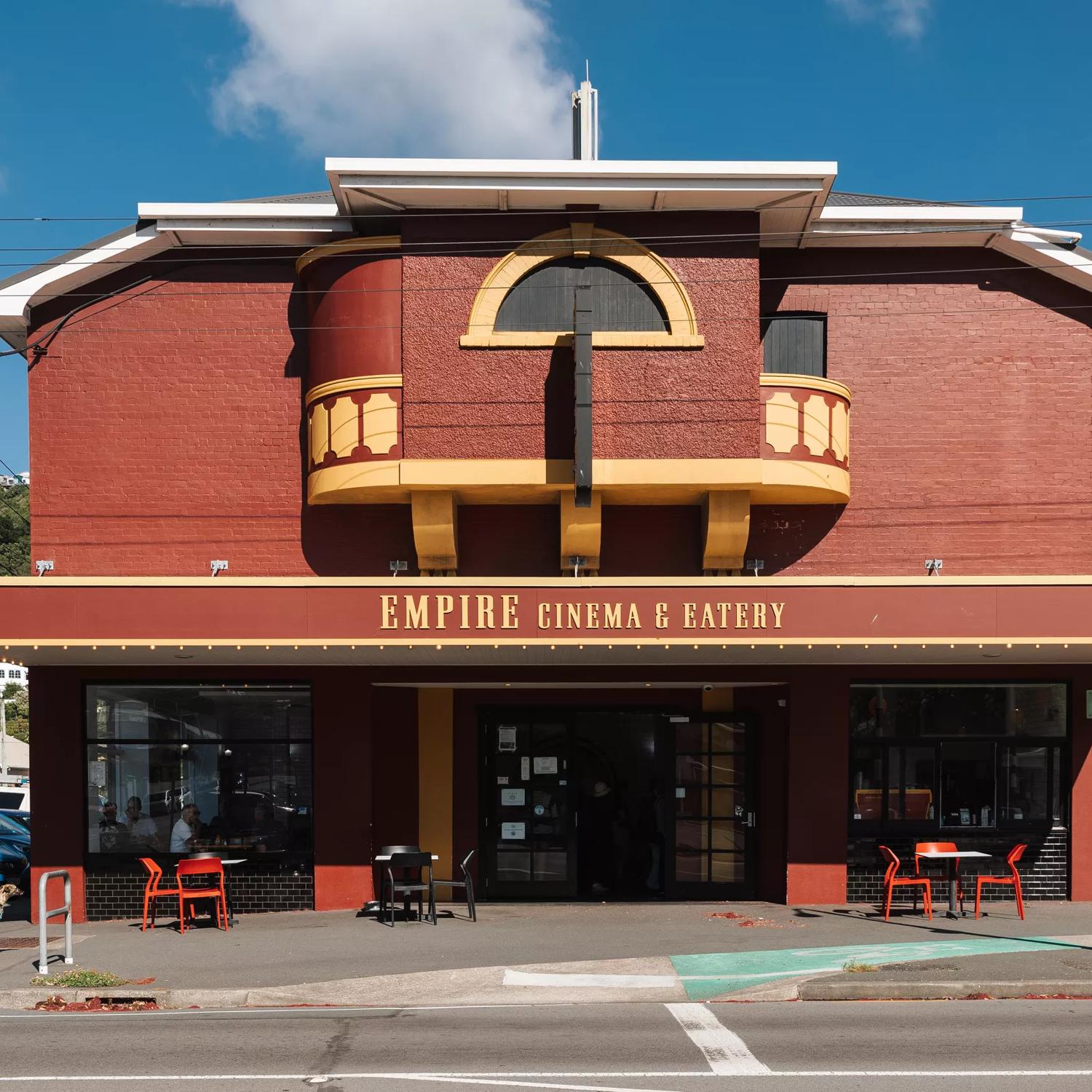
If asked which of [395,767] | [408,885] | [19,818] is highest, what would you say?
[395,767]

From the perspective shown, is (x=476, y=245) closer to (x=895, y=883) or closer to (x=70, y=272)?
(x=70, y=272)

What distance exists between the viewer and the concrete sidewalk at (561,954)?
11273 millimetres

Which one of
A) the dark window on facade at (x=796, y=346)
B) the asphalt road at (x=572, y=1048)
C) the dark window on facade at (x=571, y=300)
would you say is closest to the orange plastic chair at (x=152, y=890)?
the asphalt road at (x=572, y=1048)

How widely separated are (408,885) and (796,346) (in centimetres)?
886

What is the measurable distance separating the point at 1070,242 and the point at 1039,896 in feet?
28.8

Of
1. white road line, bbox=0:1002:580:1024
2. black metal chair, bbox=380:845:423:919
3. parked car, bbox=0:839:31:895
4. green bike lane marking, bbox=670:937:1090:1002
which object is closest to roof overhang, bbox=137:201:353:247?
black metal chair, bbox=380:845:423:919

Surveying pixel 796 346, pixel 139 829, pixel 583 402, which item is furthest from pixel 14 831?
pixel 796 346

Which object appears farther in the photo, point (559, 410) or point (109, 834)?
point (109, 834)

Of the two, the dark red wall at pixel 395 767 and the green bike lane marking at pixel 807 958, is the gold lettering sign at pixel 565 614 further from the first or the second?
the green bike lane marking at pixel 807 958

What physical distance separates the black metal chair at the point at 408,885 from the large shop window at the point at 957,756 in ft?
18.6

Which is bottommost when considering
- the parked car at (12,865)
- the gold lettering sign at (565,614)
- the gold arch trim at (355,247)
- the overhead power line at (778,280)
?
the parked car at (12,865)

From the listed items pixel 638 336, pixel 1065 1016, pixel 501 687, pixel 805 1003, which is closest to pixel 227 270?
pixel 638 336

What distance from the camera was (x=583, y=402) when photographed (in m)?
14.4

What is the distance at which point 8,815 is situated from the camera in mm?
24031
